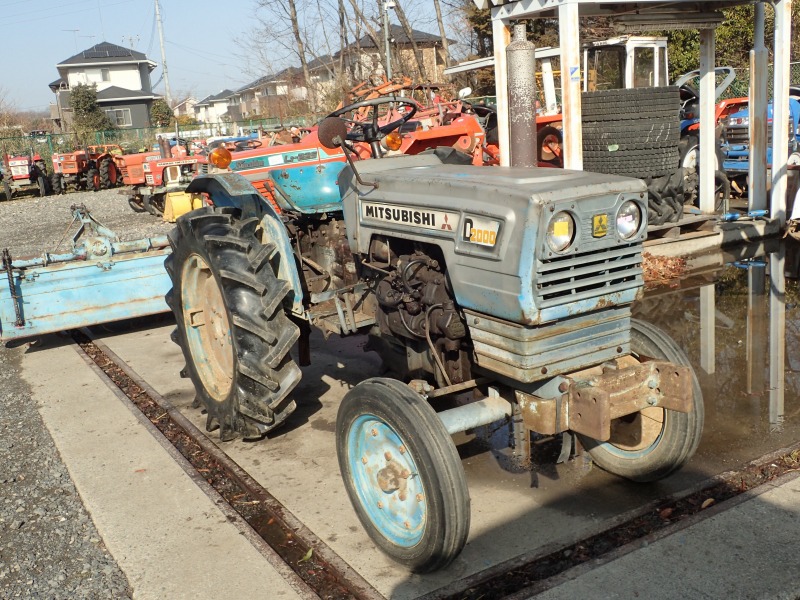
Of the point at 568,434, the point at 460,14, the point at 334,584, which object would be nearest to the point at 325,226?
the point at 568,434

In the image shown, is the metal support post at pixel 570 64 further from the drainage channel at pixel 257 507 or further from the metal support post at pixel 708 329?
the drainage channel at pixel 257 507

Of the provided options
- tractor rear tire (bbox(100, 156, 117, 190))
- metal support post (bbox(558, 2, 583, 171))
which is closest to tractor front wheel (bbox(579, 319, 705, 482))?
metal support post (bbox(558, 2, 583, 171))

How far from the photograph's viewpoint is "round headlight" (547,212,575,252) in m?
2.97

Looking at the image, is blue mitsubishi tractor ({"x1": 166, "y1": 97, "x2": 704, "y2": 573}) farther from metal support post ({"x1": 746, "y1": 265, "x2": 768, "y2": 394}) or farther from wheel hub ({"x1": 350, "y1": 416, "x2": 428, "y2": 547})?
metal support post ({"x1": 746, "y1": 265, "x2": 768, "y2": 394})

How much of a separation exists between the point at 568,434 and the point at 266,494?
1.49m

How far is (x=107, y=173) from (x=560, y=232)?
24.6 meters

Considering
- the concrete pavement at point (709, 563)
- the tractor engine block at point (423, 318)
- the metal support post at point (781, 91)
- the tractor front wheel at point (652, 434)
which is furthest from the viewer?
the metal support post at point (781, 91)

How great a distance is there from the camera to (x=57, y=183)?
80.8 ft

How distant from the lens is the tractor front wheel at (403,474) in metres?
2.94

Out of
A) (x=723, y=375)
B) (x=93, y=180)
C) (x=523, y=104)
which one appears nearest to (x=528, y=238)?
(x=523, y=104)

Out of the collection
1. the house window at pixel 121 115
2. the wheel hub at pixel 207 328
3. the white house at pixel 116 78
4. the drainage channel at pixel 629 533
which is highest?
the white house at pixel 116 78

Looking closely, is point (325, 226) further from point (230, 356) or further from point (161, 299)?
point (161, 299)

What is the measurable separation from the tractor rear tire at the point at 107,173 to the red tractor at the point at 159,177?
682 cm

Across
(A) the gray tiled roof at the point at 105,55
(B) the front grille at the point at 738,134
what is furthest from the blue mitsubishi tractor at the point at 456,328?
(A) the gray tiled roof at the point at 105,55
